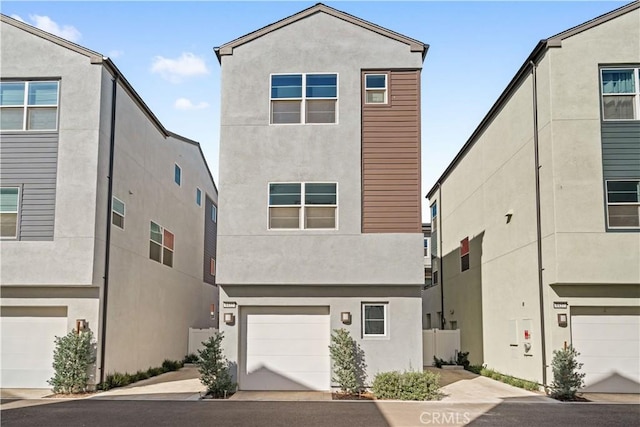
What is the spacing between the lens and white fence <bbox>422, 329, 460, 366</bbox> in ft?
75.1

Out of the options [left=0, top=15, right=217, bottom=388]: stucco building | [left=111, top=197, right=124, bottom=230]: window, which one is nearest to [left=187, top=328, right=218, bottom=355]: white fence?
[left=0, top=15, right=217, bottom=388]: stucco building

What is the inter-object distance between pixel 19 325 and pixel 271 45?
9.44 metres

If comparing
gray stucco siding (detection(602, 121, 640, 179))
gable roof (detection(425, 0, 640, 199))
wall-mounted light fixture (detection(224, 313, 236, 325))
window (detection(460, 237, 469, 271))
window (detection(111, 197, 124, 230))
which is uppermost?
gable roof (detection(425, 0, 640, 199))

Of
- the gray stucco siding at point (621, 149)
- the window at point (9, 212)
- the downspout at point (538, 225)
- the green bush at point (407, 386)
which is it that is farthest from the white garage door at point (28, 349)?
the gray stucco siding at point (621, 149)

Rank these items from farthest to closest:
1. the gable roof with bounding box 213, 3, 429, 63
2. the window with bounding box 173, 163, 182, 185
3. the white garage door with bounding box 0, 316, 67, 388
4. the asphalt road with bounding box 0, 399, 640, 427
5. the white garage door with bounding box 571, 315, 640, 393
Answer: the window with bounding box 173, 163, 182, 185 < the gable roof with bounding box 213, 3, 429, 63 < the white garage door with bounding box 0, 316, 67, 388 < the white garage door with bounding box 571, 315, 640, 393 < the asphalt road with bounding box 0, 399, 640, 427

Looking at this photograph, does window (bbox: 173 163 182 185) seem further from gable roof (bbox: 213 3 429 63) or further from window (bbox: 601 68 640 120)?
window (bbox: 601 68 640 120)

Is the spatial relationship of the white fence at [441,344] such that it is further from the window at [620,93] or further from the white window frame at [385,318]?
the window at [620,93]

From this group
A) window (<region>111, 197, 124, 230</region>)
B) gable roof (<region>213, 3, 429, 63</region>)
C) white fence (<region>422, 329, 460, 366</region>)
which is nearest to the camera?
gable roof (<region>213, 3, 429, 63</region>)

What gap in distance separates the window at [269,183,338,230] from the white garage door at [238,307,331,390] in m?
2.08

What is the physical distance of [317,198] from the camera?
49.1 ft

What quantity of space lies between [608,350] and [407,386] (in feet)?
17.0

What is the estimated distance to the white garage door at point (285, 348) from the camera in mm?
14672

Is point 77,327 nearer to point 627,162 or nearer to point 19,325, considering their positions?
point 19,325

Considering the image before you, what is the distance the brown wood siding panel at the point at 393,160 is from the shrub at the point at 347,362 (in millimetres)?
2641
